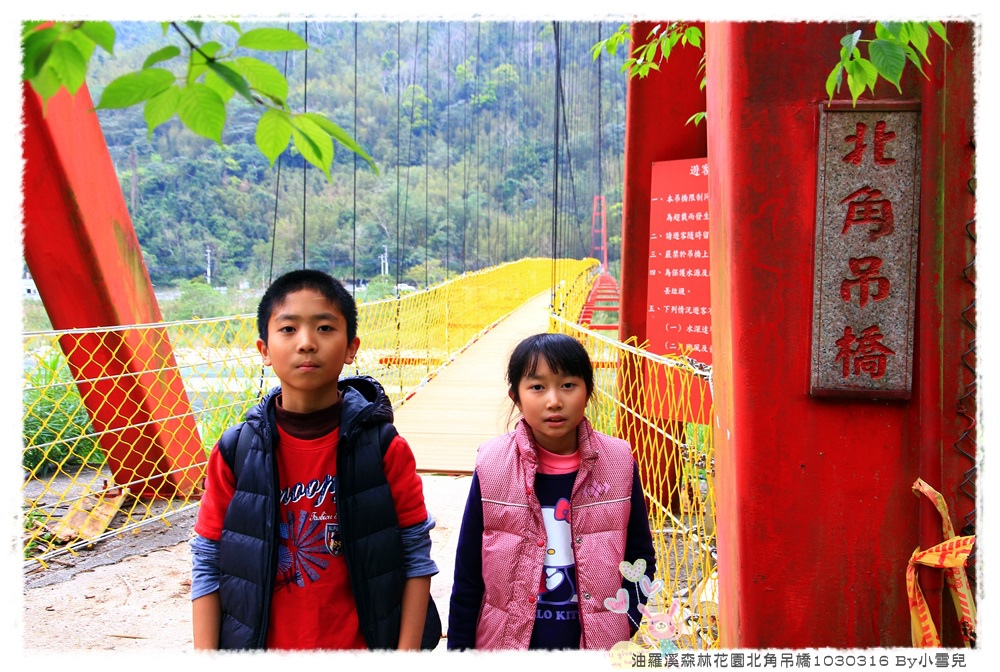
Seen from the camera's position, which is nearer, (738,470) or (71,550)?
(738,470)

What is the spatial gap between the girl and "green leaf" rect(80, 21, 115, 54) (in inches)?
31.9

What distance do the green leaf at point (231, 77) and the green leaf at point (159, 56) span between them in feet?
0.10

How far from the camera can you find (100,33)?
0.64 metres

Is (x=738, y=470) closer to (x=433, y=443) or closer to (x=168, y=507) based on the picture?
(x=168, y=507)

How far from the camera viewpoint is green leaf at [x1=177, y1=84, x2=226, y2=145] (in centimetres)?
65

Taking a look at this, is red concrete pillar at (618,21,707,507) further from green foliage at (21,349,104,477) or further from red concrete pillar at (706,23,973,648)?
green foliage at (21,349,104,477)

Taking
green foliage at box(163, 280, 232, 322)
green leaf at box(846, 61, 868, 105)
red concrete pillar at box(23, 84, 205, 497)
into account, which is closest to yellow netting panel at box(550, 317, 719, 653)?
green leaf at box(846, 61, 868, 105)

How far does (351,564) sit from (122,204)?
291 centimetres

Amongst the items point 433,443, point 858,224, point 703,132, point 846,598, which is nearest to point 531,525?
point 846,598

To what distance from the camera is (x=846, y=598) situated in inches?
63.7

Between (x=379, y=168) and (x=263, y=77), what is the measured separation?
3.51m

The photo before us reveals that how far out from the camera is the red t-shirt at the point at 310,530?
1130mm

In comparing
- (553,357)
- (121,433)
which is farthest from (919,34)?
(121,433)

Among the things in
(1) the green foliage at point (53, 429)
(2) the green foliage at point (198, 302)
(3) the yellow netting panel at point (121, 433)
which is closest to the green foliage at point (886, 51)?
(3) the yellow netting panel at point (121, 433)
